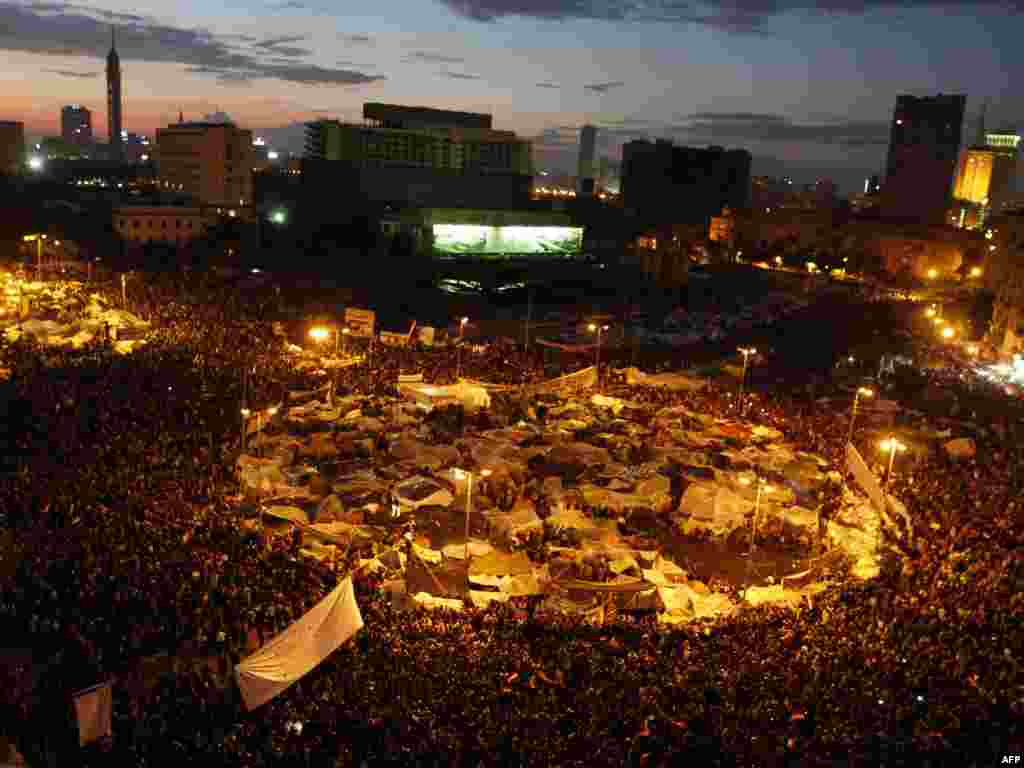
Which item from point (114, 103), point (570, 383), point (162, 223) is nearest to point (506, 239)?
point (162, 223)

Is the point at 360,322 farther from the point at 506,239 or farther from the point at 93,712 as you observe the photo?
the point at 506,239

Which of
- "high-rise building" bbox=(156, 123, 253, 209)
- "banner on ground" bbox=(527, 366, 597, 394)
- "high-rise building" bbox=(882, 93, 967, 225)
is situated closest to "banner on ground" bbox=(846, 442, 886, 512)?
"banner on ground" bbox=(527, 366, 597, 394)

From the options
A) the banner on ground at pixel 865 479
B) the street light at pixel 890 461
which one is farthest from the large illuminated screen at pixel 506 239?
the banner on ground at pixel 865 479

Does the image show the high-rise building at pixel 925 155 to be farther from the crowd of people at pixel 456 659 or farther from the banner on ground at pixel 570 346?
the crowd of people at pixel 456 659

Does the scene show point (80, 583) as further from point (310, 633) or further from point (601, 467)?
point (601, 467)

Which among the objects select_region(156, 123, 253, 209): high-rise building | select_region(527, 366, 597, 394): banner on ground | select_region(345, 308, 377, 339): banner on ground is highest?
select_region(156, 123, 253, 209): high-rise building

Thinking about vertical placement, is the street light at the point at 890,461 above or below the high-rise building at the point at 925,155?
below

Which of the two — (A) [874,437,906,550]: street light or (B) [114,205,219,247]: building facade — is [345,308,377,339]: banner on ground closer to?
(A) [874,437,906,550]: street light
